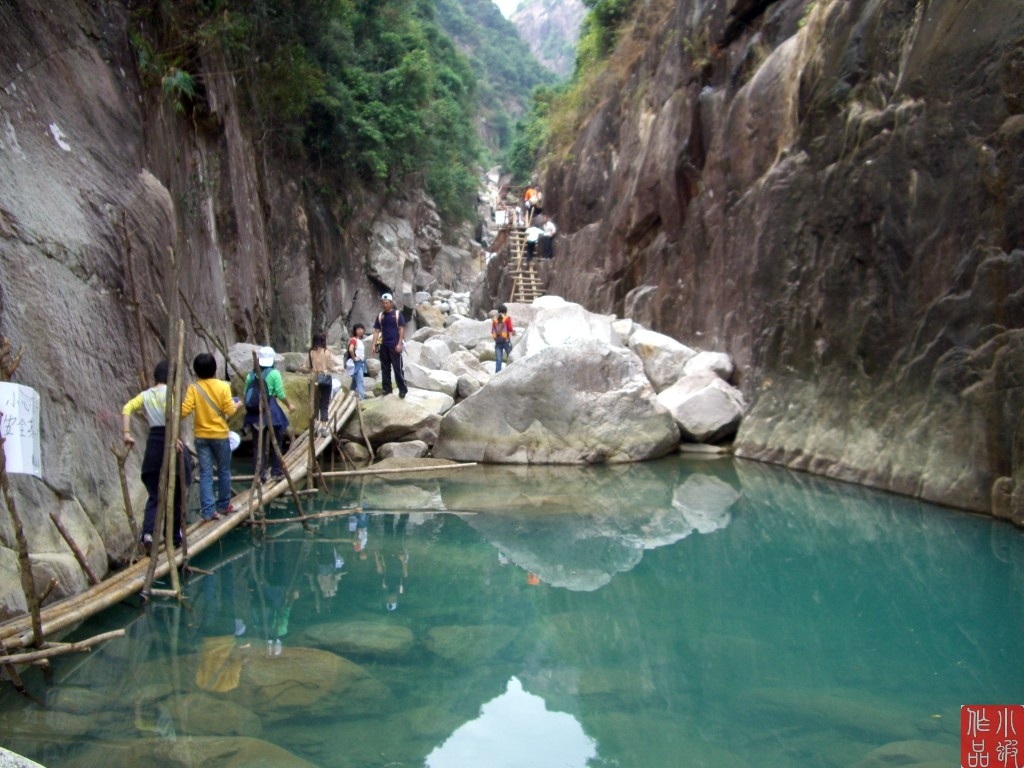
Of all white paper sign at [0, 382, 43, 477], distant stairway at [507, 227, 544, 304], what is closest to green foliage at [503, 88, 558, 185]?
distant stairway at [507, 227, 544, 304]

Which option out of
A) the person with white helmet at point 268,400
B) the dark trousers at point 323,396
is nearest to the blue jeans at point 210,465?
the person with white helmet at point 268,400

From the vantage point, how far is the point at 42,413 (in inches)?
233

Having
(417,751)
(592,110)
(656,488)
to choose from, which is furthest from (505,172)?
(417,751)

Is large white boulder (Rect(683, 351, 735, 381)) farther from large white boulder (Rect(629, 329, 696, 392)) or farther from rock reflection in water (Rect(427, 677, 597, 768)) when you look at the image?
rock reflection in water (Rect(427, 677, 597, 768))

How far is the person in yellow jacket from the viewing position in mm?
6562

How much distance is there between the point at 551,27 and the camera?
104625 mm

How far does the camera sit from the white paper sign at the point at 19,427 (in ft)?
14.3

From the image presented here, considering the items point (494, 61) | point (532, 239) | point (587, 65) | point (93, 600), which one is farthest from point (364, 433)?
point (494, 61)

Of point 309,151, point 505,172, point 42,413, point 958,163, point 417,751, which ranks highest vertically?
point 505,172

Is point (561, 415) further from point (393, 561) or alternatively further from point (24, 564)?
point (24, 564)

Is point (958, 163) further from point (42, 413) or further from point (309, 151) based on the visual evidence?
point (309, 151)

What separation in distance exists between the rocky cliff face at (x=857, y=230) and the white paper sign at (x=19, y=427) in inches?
284

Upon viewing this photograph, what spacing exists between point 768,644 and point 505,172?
42.4 meters

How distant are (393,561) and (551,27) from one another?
106490 mm
